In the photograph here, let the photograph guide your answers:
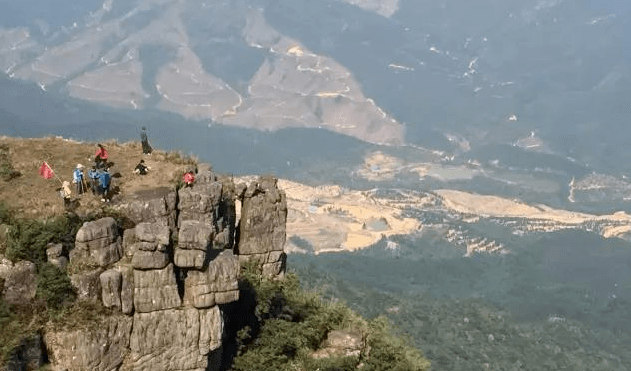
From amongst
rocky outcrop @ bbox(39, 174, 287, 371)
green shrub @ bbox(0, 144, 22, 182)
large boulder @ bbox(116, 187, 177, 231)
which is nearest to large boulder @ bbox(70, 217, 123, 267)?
rocky outcrop @ bbox(39, 174, 287, 371)

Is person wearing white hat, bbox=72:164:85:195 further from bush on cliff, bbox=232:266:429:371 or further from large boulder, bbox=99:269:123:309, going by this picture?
bush on cliff, bbox=232:266:429:371

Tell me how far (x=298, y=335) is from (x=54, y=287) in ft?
30.8

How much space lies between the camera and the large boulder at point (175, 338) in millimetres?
21328

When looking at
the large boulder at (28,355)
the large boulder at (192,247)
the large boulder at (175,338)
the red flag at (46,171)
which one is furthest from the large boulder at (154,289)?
the red flag at (46,171)

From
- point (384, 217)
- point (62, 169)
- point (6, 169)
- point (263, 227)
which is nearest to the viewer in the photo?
point (6, 169)

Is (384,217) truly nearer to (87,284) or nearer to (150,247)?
(150,247)

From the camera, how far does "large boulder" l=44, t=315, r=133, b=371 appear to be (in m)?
20.4

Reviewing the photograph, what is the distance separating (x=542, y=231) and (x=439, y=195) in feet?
115

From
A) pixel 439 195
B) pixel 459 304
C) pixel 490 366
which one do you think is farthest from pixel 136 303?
pixel 439 195

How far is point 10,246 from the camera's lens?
2148 centimetres

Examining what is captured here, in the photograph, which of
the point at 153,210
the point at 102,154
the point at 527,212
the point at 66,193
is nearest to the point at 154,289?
the point at 153,210

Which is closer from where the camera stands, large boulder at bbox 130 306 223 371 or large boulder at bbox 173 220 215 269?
large boulder at bbox 130 306 223 371

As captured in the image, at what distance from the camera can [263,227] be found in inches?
1117

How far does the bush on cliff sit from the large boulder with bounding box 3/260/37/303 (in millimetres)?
7438
